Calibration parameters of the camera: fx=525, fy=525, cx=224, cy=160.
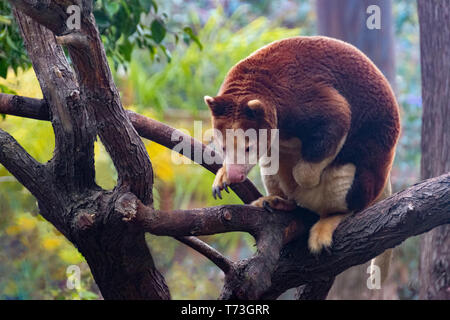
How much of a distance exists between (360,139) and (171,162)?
3.18 metres

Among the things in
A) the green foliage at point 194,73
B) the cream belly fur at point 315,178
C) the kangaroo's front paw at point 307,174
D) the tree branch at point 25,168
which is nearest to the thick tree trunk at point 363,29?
the green foliage at point 194,73

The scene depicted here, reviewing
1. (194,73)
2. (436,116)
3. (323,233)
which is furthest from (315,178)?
(194,73)

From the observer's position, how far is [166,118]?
21.1 feet

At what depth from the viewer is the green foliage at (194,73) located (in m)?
6.26

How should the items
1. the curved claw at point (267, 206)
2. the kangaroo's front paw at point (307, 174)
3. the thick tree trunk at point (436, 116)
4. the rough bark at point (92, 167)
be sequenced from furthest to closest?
1. the thick tree trunk at point (436, 116)
2. the curved claw at point (267, 206)
3. the kangaroo's front paw at point (307, 174)
4. the rough bark at point (92, 167)

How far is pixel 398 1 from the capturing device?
8.08 m

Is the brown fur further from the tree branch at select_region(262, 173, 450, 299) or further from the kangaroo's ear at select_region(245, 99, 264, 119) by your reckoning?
the tree branch at select_region(262, 173, 450, 299)

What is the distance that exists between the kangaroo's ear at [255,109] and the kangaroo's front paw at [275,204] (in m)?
0.50

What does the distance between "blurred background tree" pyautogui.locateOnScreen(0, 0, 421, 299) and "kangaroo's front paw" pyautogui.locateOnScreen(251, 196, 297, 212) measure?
113 centimetres

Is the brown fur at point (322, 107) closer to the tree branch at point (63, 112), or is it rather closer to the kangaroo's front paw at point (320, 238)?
the kangaroo's front paw at point (320, 238)

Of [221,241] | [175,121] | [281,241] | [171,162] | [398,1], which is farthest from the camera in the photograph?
[398,1]
